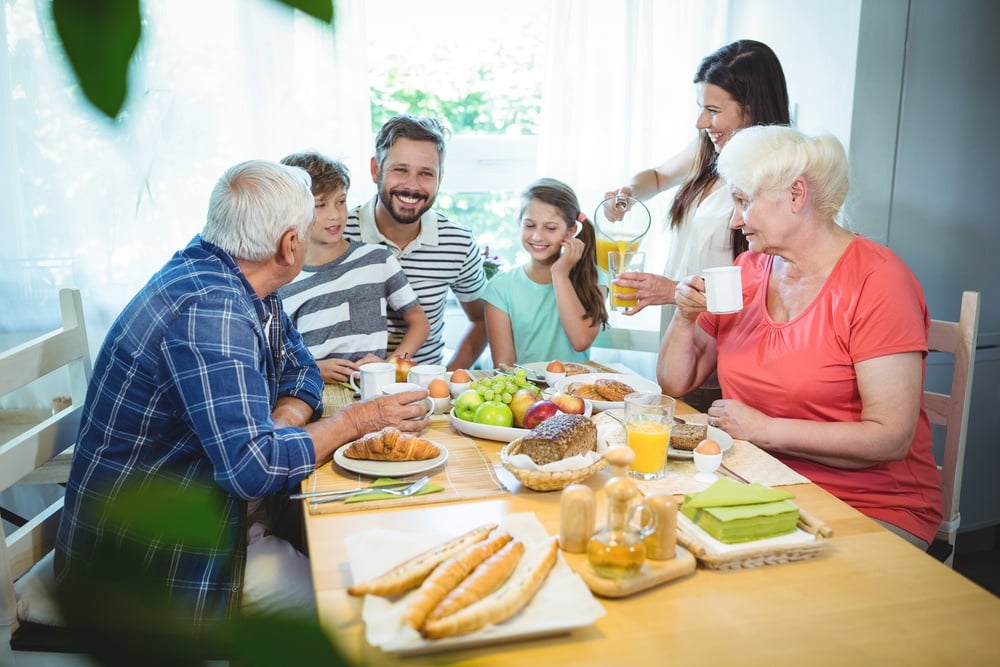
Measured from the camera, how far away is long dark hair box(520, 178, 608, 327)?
2656 millimetres

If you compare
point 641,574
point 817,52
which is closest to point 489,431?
point 641,574

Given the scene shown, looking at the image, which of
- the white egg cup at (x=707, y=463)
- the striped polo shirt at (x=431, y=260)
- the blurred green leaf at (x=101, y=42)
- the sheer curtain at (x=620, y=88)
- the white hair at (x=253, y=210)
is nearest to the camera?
the blurred green leaf at (x=101, y=42)

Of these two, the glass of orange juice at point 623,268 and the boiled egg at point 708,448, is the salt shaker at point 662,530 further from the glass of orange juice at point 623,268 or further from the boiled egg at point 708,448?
the glass of orange juice at point 623,268

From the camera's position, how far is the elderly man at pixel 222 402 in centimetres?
136

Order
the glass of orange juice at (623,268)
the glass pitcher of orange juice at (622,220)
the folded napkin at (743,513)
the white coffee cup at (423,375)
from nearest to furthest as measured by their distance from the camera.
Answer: the folded napkin at (743,513), the white coffee cup at (423,375), the glass of orange juice at (623,268), the glass pitcher of orange juice at (622,220)

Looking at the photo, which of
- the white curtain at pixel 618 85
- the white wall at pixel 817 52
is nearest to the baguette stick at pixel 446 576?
the white wall at pixel 817 52

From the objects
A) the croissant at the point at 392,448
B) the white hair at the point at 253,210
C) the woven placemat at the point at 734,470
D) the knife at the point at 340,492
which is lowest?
the woven placemat at the point at 734,470

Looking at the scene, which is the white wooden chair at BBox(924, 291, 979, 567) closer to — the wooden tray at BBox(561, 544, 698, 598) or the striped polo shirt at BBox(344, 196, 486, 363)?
the wooden tray at BBox(561, 544, 698, 598)

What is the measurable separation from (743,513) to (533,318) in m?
1.61

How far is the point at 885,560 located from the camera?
114 centimetres

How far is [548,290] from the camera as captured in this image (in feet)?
8.88

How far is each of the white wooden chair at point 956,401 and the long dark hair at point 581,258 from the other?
3.42 ft

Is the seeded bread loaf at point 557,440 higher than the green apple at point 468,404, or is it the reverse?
the seeded bread loaf at point 557,440

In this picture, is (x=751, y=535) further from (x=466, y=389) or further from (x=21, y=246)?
(x=21, y=246)
